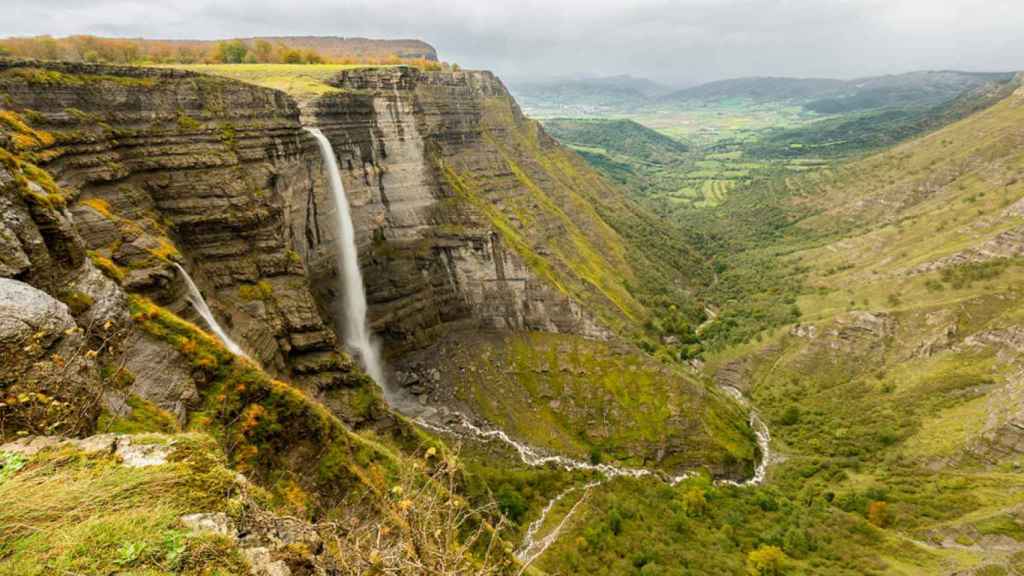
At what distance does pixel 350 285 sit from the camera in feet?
190

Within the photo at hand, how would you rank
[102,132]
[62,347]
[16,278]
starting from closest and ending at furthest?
[62,347] → [16,278] → [102,132]

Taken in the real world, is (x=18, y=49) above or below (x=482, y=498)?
above

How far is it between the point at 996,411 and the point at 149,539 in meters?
79.0

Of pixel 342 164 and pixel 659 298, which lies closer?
pixel 342 164

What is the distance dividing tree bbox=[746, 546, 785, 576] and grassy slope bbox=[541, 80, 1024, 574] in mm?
1022

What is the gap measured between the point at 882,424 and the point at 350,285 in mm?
68320

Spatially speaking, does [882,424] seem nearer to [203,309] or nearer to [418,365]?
[418,365]

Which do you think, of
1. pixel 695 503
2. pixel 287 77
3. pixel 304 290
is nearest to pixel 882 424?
pixel 695 503

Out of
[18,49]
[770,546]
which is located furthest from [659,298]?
[18,49]

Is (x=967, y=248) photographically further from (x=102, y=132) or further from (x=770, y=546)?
(x=102, y=132)

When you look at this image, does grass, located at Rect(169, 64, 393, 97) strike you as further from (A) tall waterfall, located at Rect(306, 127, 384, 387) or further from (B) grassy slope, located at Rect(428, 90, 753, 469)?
(B) grassy slope, located at Rect(428, 90, 753, 469)

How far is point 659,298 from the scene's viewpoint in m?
101

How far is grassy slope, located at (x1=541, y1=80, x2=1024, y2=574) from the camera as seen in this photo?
4403 centimetres

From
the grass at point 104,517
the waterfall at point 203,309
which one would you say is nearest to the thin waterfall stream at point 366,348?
the waterfall at point 203,309
